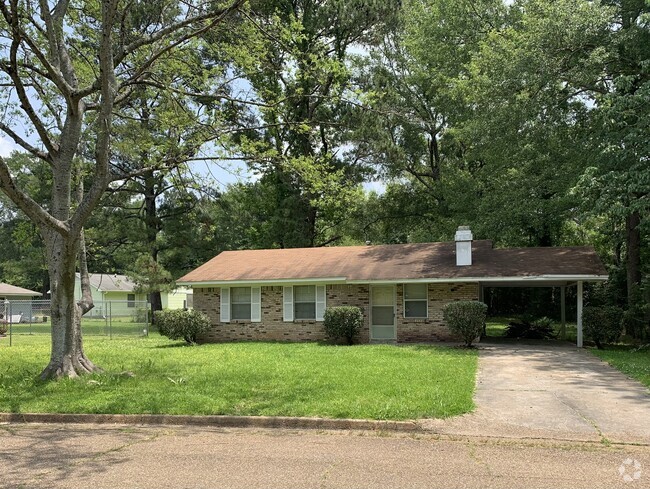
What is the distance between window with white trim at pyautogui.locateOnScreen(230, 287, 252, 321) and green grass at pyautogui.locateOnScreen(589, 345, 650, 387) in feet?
37.2

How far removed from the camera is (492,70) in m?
19.9

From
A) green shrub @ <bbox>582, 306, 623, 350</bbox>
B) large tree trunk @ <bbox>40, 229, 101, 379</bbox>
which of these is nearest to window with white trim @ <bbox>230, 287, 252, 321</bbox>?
large tree trunk @ <bbox>40, 229, 101, 379</bbox>

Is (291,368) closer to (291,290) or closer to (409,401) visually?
(409,401)

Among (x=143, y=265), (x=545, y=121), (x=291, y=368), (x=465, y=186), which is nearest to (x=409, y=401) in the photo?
(x=291, y=368)

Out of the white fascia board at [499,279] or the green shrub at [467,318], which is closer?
the green shrub at [467,318]

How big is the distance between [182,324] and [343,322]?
17.7ft

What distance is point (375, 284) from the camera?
1866 cm

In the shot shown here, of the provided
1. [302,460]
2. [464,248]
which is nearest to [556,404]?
[302,460]

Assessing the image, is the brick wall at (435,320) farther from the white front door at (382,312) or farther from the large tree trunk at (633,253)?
the large tree trunk at (633,253)

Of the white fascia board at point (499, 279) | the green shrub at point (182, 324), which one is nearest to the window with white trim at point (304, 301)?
the white fascia board at point (499, 279)

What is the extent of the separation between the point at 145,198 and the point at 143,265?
250 inches

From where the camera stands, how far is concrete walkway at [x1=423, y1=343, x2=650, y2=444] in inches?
269

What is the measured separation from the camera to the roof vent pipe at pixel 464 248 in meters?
18.2

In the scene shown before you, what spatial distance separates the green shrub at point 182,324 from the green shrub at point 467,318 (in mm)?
8395
